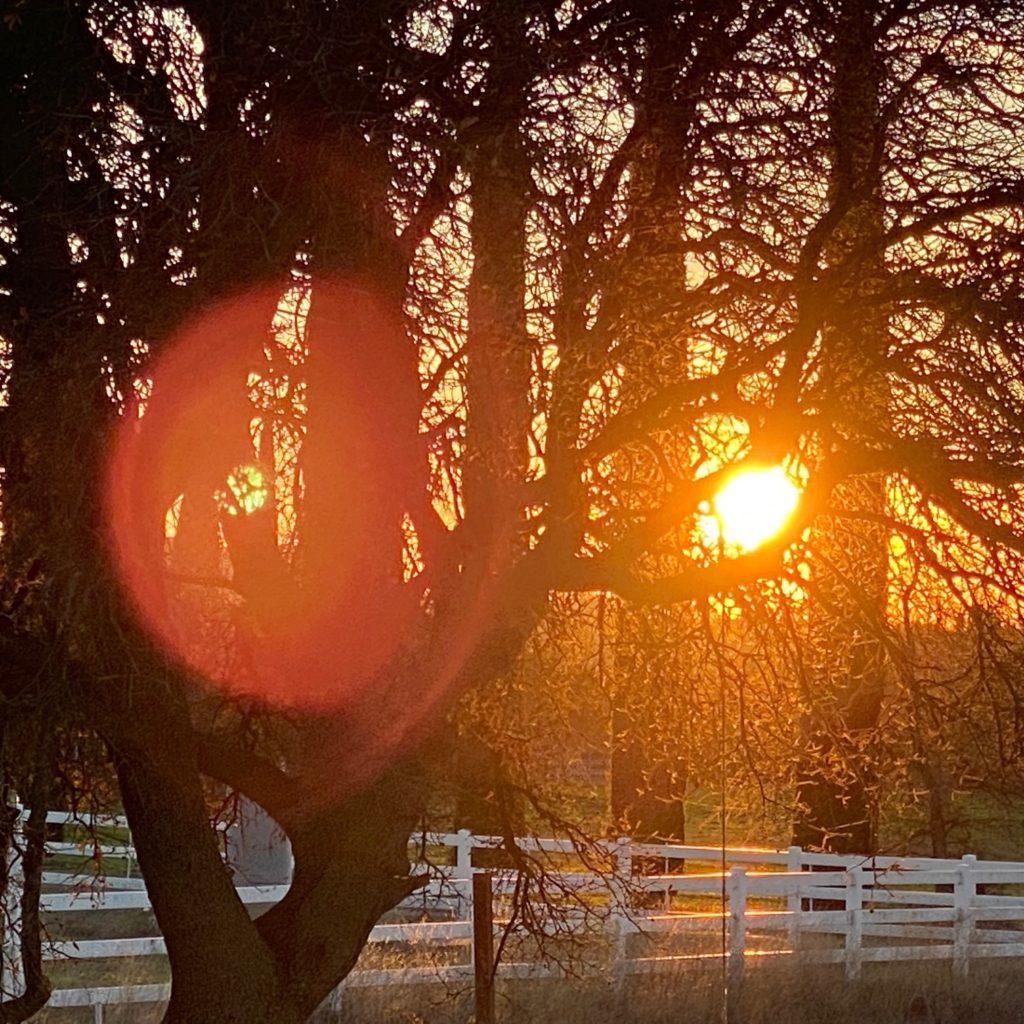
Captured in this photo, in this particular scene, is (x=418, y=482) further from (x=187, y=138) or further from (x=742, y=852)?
(x=742, y=852)

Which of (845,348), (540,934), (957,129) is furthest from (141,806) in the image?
(957,129)

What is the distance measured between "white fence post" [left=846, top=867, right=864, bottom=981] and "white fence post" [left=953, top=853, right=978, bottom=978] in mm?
929

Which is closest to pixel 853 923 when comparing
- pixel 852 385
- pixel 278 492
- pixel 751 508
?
pixel 751 508

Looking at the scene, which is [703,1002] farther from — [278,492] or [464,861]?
[278,492]

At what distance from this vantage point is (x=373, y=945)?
13.8m

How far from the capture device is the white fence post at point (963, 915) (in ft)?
53.3

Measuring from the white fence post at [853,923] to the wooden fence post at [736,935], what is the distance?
3.16ft

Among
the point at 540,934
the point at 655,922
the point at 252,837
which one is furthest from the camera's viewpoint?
the point at 252,837

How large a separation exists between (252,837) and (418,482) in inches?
448

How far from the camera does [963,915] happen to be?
16.8m

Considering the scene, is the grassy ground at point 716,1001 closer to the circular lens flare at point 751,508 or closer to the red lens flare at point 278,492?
the red lens flare at point 278,492

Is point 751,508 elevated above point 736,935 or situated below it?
above

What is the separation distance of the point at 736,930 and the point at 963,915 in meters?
3.07

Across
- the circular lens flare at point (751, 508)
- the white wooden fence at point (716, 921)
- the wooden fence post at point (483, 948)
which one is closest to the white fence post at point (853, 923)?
the white wooden fence at point (716, 921)
